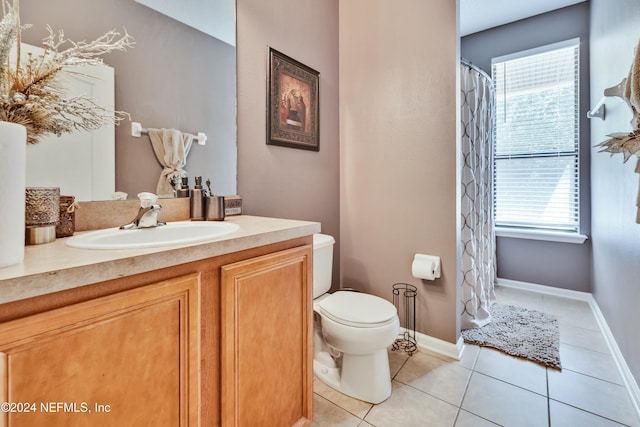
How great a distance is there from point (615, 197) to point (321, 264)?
6.42 feet

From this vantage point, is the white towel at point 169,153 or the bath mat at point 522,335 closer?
the white towel at point 169,153

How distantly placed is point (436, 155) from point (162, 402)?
1844 millimetres

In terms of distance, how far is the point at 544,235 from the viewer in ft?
9.55

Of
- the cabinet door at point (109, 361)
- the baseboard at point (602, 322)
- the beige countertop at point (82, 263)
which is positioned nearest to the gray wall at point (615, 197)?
the baseboard at point (602, 322)

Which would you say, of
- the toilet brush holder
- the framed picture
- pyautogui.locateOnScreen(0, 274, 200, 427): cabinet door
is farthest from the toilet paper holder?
pyautogui.locateOnScreen(0, 274, 200, 427): cabinet door

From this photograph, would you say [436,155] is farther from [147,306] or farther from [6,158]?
[6,158]

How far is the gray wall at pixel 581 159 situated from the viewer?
9.05 ft

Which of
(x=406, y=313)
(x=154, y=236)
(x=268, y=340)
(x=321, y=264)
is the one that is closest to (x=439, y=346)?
(x=406, y=313)

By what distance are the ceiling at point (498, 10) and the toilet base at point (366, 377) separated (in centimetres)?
322

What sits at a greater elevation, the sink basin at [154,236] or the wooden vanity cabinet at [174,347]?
the sink basin at [154,236]

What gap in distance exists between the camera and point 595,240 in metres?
2.54

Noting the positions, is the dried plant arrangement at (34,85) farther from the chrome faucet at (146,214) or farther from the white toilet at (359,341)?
the white toilet at (359,341)

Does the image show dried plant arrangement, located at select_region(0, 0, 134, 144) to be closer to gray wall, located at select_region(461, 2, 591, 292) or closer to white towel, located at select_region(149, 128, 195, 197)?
white towel, located at select_region(149, 128, 195, 197)

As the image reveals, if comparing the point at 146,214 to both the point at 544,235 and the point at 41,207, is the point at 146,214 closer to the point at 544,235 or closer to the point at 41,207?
the point at 41,207
